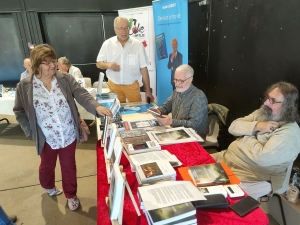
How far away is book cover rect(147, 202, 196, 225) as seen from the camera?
0.81 metres

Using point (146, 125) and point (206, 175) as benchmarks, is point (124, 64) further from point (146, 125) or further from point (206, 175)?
point (206, 175)

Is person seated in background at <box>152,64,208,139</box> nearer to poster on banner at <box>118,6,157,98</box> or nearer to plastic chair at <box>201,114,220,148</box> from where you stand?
plastic chair at <box>201,114,220,148</box>

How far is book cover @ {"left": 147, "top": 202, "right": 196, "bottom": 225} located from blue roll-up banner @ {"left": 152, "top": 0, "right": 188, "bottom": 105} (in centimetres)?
238

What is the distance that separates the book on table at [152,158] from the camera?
123 cm

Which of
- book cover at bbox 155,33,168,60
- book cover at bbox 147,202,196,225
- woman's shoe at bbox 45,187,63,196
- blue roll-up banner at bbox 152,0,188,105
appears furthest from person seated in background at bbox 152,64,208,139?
book cover at bbox 155,33,168,60

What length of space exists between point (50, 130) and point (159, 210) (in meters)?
1.19

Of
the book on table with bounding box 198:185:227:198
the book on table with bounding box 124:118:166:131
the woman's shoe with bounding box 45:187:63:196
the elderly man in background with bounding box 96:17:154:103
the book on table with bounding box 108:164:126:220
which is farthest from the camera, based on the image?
the elderly man in background with bounding box 96:17:154:103

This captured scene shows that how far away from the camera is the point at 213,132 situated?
2.29 meters

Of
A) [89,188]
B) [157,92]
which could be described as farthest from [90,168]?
[157,92]

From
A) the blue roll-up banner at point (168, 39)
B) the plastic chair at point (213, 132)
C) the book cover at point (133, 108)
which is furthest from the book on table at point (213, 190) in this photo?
the blue roll-up banner at point (168, 39)

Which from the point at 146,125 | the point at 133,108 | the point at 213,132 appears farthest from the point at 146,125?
the point at 213,132

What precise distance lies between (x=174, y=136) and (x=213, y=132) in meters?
0.85

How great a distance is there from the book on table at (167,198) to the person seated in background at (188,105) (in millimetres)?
860

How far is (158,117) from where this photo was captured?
72.7 inches
